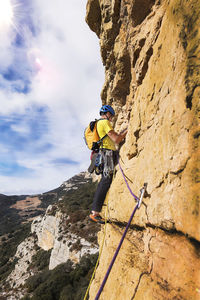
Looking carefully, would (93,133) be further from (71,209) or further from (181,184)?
(71,209)

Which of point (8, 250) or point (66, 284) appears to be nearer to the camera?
point (66, 284)

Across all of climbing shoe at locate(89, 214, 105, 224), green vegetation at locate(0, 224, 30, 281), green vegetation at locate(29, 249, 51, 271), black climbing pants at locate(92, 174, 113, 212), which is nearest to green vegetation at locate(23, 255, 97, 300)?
green vegetation at locate(29, 249, 51, 271)

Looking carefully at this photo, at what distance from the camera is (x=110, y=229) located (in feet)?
14.3

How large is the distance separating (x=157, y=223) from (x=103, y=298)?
2442mm

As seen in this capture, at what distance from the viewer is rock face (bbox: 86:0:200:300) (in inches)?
71.8

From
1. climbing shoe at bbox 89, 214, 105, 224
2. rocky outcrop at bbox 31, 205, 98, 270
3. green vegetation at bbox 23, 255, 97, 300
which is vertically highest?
climbing shoe at bbox 89, 214, 105, 224

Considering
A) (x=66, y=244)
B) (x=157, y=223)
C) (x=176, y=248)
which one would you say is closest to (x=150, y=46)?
(x=157, y=223)

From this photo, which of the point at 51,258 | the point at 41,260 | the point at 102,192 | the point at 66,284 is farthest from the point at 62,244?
the point at 102,192

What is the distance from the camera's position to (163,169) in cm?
236

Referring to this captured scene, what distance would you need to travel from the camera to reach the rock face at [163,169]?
1.82 metres

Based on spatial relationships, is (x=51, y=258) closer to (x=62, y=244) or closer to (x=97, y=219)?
(x=62, y=244)

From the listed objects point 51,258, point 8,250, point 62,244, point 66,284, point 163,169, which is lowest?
point 66,284

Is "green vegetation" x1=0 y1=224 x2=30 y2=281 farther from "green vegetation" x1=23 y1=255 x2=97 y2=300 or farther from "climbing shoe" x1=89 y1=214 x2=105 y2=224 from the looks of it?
"climbing shoe" x1=89 y1=214 x2=105 y2=224

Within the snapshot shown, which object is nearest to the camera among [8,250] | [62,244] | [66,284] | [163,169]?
[163,169]
